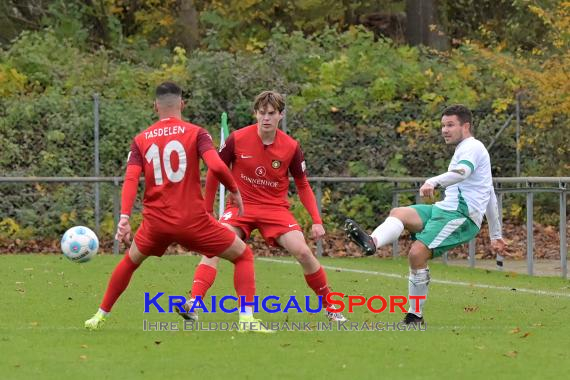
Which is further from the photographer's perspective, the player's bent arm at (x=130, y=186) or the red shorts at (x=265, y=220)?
the red shorts at (x=265, y=220)

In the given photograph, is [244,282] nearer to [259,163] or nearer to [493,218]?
[259,163]

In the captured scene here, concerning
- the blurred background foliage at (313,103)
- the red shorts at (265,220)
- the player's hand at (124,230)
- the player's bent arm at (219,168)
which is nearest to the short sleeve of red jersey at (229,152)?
the red shorts at (265,220)

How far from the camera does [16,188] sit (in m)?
21.7

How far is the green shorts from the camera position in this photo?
10.7m

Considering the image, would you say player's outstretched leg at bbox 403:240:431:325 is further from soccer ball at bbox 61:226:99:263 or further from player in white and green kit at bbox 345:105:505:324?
soccer ball at bbox 61:226:99:263

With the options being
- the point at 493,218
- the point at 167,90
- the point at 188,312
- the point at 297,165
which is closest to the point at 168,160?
the point at 167,90

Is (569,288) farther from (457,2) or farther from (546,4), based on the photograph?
(457,2)

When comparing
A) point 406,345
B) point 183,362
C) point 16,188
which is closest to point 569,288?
point 406,345

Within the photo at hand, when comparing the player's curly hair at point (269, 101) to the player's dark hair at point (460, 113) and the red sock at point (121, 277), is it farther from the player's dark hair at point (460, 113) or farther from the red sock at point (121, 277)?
the red sock at point (121, 277)

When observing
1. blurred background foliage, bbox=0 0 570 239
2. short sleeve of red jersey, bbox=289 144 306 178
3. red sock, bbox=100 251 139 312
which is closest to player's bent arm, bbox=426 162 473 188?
short sleeve of red jersey, bbox=289 144 306 178

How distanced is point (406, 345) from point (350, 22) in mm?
21926

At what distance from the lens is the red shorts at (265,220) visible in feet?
35.6

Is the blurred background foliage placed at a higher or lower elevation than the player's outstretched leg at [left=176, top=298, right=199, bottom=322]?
higher

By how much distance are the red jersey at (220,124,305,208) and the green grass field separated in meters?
1.00
